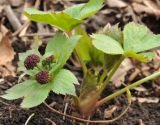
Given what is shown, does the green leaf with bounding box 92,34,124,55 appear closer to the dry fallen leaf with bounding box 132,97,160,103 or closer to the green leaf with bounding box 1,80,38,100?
the green leaf with bounding box 1,80,38,100

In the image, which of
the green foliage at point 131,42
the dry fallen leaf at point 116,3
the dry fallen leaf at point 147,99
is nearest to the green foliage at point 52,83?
the green foliage at point 131,42

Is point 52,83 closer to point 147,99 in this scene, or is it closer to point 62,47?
point 62,47

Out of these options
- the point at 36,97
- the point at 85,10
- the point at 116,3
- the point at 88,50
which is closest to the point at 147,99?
→ the point at 88,50

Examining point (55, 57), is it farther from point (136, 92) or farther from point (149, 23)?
point (149, 23)

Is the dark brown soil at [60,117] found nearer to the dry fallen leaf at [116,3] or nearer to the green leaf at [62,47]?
the green leaf at [62,47]

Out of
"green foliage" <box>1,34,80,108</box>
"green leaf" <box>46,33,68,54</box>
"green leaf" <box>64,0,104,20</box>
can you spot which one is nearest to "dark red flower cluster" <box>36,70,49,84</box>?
"green foliage" <box>1,34,80,108</box>
